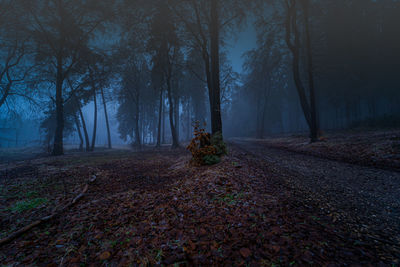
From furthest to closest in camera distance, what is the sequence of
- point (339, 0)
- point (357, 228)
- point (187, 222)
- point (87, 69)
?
1. point (339, 0)
2. point (87, 69)
3. point (187, 222)
4. point (357, 228)

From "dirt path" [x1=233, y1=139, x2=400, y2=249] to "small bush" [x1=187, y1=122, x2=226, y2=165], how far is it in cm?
227

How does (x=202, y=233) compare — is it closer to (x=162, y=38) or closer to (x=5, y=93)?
(x=162, y=38)

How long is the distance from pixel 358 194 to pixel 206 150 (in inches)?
159

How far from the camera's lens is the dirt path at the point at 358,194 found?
2.22 m

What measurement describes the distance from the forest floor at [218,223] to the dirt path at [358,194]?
0.02 metres

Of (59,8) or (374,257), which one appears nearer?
(374,257)

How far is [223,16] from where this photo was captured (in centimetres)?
895

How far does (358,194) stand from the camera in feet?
10.7

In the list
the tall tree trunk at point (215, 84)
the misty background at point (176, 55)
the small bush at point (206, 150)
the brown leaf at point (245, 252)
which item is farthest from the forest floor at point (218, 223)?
the misty background at point (176, 55)

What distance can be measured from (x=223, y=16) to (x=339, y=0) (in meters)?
26.6

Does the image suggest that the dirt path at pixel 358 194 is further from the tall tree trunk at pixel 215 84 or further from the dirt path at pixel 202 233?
the tall tree trunk at pixel 215 84

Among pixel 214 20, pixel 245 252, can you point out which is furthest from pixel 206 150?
pixel 214 20

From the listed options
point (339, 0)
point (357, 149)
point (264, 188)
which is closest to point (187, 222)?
point (264, 188)

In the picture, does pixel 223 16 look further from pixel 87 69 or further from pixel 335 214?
pixel 87 69
